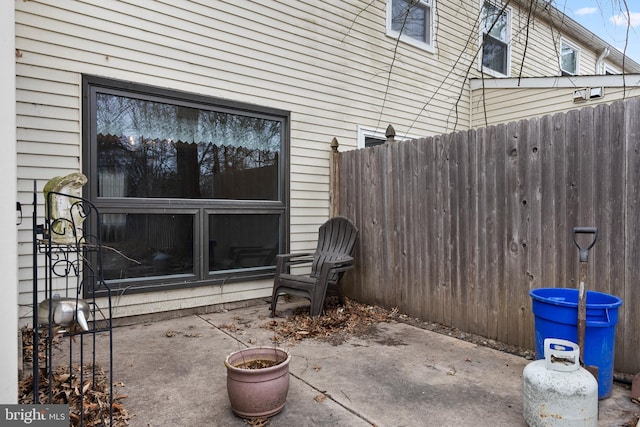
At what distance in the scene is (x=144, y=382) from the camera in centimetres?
248

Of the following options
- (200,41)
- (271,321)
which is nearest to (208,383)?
(271,321)

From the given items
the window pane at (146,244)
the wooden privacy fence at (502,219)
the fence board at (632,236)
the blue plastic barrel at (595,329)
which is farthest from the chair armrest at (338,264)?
the fence board at (632,236)

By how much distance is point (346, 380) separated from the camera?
2.53 metres

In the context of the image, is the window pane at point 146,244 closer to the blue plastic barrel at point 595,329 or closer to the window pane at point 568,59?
the blue plastic barrel at point 595,329

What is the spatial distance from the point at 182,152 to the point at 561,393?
12.1 feet

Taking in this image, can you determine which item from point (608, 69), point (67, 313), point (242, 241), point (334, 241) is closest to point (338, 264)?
point (334, 241)

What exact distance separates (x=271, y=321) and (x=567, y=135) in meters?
2.99

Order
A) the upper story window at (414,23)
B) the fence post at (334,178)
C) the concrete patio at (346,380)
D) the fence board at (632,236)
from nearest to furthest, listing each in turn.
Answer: the concrete patio at (346,380), the fence board at (632,236), the fence post at (334,178), the upper story window at (414,23)

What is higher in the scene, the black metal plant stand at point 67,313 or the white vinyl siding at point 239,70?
the white vinyl siding at point 239,70

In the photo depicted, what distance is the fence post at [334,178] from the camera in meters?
5.02

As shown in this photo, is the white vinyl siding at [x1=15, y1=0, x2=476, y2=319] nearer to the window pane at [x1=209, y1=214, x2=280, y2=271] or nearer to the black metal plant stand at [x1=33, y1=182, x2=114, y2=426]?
the window pane at [x1=209, y1=214, x2=280, y2=271]

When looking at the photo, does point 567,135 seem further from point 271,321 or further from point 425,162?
point 271,321

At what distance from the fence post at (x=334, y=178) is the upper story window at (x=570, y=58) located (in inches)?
274

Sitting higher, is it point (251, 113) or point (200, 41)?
point (200, 41)
